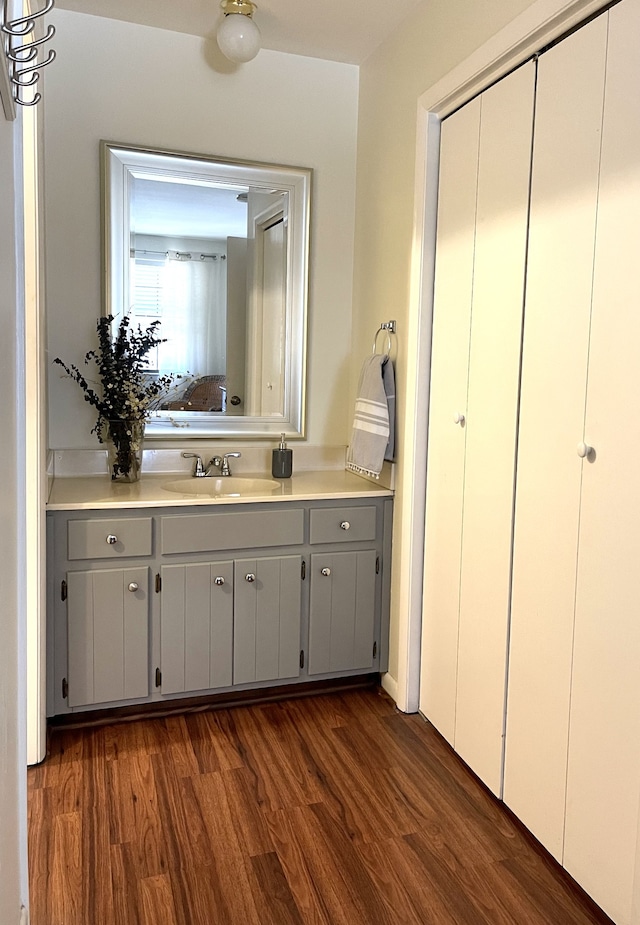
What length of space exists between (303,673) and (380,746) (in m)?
0.42

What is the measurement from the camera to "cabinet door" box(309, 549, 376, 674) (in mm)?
2645

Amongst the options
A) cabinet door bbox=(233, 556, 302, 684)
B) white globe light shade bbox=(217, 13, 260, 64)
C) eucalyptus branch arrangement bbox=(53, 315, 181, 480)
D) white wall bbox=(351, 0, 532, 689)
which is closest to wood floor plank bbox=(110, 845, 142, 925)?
cabinet door bbox=(233, 556, 302, 684)

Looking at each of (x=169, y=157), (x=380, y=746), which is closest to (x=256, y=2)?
(x=169, y=157)

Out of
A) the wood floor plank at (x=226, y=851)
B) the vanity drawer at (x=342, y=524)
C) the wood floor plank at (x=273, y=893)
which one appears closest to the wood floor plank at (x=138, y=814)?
the wood floor plank at (x=226, y=851)

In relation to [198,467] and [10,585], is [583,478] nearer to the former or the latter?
[10,585]

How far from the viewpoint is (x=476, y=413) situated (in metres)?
2.16

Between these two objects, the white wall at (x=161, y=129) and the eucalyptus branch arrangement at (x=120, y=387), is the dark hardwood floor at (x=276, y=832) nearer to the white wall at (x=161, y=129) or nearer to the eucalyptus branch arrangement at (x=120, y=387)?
the eucalyptus branch arrangement at (x=120, y=387)

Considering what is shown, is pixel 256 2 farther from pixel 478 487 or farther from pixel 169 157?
pixel 478 487

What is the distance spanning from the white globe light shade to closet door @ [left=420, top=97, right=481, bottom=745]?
Answer: 74cm

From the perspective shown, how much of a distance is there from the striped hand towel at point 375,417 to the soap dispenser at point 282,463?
32 cm

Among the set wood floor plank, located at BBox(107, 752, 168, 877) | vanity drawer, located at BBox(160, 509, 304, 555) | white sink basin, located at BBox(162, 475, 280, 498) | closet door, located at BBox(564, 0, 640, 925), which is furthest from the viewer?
white sink basin, located at BBox(162, 475, 280, 498)

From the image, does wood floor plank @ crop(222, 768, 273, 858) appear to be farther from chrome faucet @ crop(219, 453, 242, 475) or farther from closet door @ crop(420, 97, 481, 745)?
chrome faucet @ crop(219, 453, 242, 475)

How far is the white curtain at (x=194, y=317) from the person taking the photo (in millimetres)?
2818

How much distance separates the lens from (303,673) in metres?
2.66
